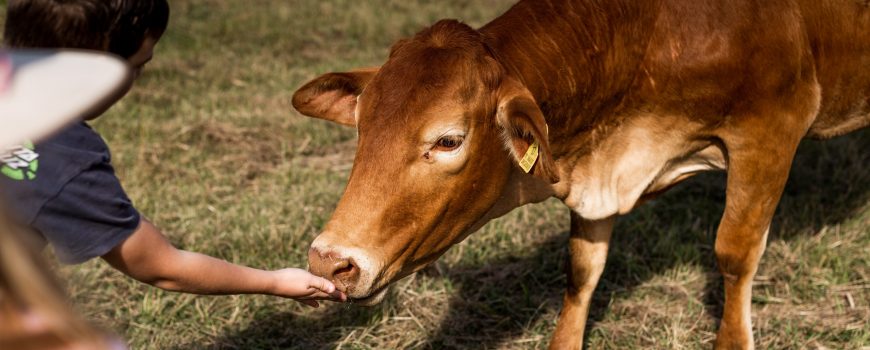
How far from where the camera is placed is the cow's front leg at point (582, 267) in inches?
149

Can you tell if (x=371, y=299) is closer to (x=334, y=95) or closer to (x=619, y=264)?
(x=334, y=95)

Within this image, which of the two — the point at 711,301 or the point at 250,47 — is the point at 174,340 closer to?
the point at 711,301

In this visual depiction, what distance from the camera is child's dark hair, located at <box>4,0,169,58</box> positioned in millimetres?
2324

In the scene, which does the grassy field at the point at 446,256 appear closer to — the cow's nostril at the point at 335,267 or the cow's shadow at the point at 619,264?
the cow's shadow at the point at 619,264

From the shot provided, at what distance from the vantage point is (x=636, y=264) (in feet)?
14.3

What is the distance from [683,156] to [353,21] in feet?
19.3

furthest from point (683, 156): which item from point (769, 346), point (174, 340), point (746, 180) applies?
point (174, 340)

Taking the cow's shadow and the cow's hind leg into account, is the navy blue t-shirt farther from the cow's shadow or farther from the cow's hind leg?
the cow's hind leg

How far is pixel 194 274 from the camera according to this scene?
245 cm

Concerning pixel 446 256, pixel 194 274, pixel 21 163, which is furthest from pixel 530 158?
pixel 446 256

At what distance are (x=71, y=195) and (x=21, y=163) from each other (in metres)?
0.12

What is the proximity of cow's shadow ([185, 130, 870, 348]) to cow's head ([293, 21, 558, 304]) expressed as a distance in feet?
3.35

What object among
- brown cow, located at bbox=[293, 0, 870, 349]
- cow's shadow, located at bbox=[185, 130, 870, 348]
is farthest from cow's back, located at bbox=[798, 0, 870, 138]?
cow's shadow, located at bbox=[185, 130, 870, 348]

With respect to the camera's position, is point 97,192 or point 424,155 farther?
point 424,155
